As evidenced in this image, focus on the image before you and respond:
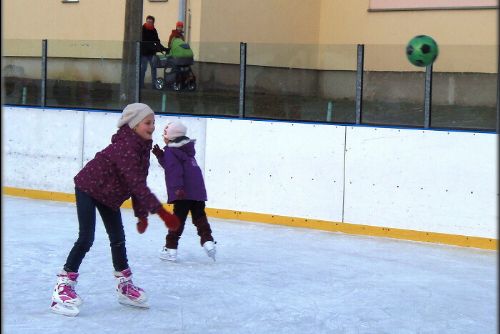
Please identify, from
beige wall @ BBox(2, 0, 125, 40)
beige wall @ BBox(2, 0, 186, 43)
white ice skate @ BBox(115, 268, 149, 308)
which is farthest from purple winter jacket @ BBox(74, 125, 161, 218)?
beige wall @ BBox(2, 0, 125, 40)

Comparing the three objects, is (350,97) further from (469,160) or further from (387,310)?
(387,310)

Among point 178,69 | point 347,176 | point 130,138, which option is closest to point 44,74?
point 178,69

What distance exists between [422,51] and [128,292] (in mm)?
4214

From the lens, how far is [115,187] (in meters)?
5.20

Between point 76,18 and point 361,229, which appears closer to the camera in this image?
point 361,229

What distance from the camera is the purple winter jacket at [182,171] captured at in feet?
22.9

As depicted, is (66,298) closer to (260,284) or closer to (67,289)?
(67,289)

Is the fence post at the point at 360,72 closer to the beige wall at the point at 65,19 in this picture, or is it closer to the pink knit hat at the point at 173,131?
the pink knit hat at the point at 173,131

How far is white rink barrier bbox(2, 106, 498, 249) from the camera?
8.40 m

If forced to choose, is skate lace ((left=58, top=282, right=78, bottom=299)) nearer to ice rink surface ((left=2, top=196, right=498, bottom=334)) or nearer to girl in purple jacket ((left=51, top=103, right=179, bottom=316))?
girl in purple jacket ((left=51, top=103, right=179, bottom=316))

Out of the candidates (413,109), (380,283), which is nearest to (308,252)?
(380,283)

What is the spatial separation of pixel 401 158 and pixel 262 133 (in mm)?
1633

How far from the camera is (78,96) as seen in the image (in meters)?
11.5

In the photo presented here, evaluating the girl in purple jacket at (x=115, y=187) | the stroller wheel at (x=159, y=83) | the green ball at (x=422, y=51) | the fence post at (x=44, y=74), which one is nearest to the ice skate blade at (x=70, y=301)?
the girl in purple jacket at (x=115, y=187)
